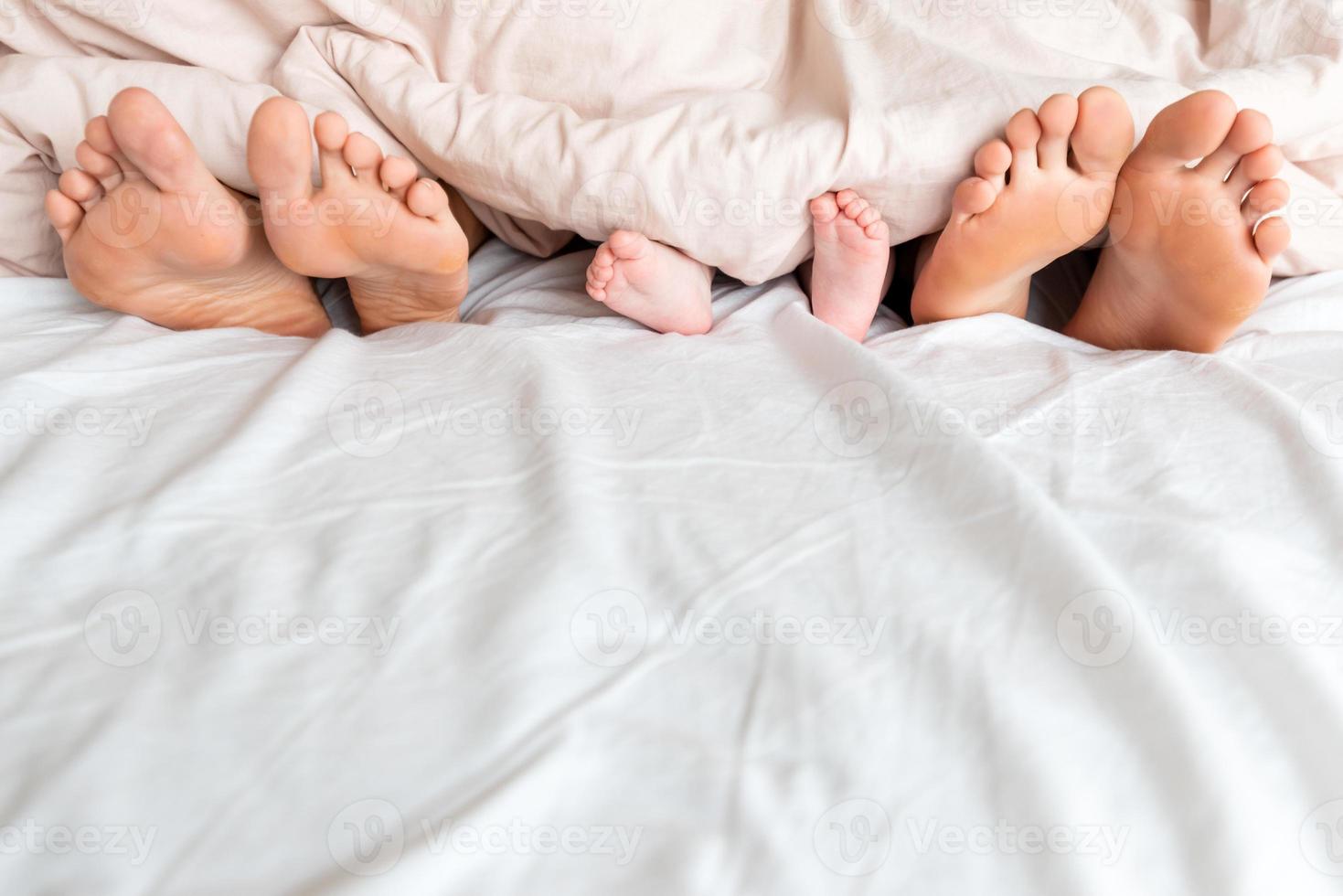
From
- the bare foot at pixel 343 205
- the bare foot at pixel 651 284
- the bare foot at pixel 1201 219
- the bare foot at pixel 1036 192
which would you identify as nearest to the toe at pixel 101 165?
the bare foot at pixel 343 205

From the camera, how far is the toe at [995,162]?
2.72ft

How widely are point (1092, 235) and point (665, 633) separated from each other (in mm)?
596

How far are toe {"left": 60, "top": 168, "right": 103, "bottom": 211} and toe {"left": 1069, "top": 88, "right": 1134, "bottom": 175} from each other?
0.83 meters

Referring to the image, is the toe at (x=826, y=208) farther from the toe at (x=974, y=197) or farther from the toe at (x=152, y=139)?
the toe at (x=152, y=139)

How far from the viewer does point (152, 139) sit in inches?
29.2

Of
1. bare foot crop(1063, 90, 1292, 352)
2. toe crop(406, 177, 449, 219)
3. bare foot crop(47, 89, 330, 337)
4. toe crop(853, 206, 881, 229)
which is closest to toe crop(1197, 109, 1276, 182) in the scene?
bare foot crop(1063, 90, 1292, 352)

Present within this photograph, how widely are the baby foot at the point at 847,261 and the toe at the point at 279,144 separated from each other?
43 centimetres

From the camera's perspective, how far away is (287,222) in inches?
31.8

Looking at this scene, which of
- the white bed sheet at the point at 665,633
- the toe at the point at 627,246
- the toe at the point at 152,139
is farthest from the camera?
the toe at the point at 627,246

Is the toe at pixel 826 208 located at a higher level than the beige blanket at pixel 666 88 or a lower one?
lower

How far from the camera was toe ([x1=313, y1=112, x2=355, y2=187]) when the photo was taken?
2.56ft


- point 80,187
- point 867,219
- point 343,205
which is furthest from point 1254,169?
point 80,187

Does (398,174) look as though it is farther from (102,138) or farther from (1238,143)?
(1238,143)

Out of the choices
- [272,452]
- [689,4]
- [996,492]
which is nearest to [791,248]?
[689,4]
